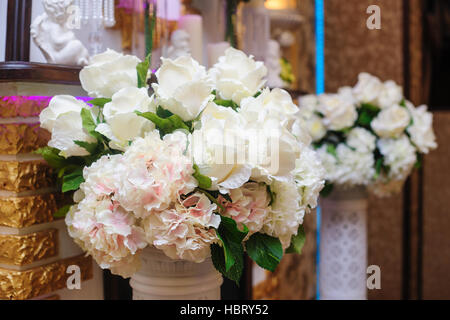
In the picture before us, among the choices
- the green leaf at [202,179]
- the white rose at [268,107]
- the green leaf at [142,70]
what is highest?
the green leaf at [142,70]

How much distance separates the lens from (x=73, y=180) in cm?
99

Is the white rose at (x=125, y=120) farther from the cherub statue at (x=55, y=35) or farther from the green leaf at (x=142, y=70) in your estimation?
the cherub statue at (x=55, y=35)

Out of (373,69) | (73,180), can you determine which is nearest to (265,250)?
(73,180)

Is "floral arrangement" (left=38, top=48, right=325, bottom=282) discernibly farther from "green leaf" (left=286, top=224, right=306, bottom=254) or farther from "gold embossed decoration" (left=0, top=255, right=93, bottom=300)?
"gold embossed decoration" (left=0, top=255, right=93, bottom=300)

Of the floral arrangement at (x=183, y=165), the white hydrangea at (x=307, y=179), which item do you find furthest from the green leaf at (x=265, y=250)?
the white hydrangea at (x=307, y=179)

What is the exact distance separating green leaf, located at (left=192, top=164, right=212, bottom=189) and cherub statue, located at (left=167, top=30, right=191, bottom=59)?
75 cm

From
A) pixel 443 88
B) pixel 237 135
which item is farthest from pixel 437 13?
pixel 237 135

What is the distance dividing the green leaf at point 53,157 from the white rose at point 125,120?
170 mm

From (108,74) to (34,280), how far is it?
479 mm

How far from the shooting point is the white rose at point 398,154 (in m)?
1.70

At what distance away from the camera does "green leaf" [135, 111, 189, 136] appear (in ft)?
2.94

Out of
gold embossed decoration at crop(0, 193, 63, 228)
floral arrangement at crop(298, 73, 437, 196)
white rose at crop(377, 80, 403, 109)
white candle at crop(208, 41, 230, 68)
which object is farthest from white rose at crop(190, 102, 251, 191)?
white rose at crop(377, 80, 403, 109)

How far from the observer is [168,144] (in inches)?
33.6

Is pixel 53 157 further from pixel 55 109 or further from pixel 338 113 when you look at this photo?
pixel 338 113
